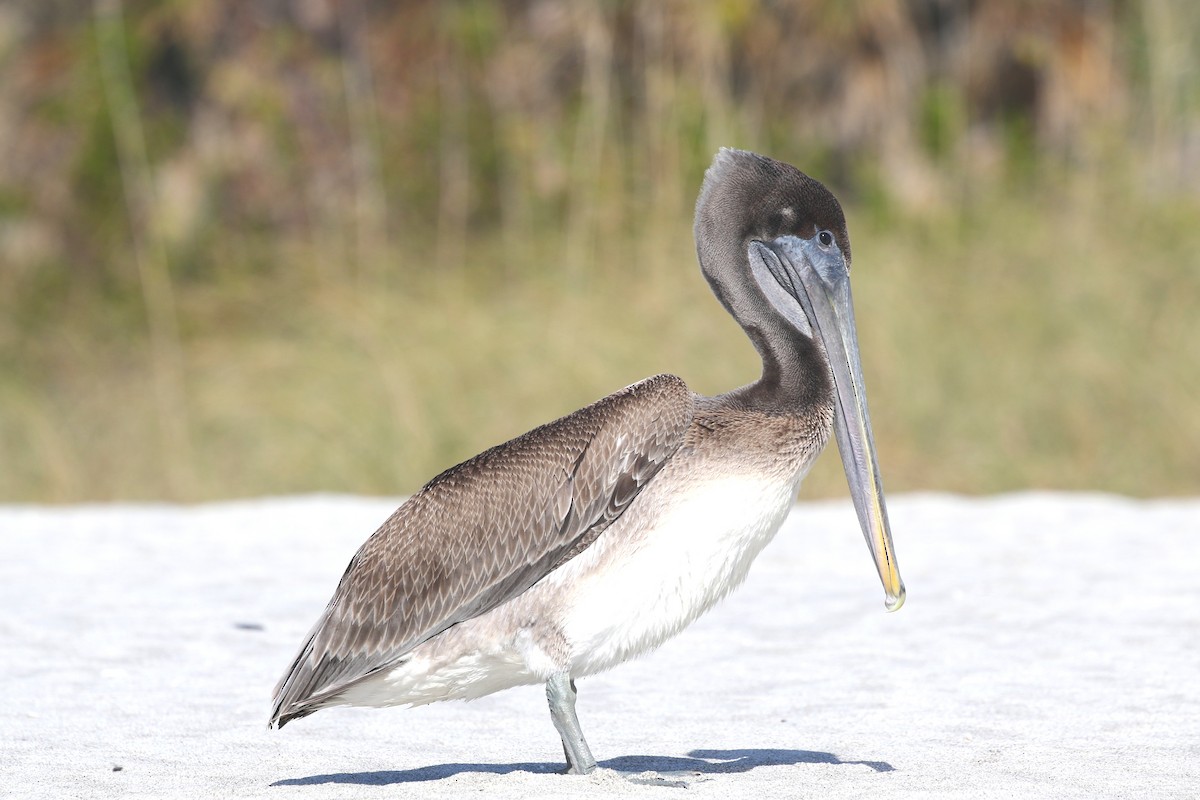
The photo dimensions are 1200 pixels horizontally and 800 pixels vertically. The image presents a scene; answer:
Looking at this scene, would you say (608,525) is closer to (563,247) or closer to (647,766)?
(647,766)

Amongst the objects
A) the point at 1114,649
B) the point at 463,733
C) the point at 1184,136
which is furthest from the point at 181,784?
the point at 1184,136

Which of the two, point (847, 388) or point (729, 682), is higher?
point (847, 388)

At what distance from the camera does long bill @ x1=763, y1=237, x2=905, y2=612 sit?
381cm

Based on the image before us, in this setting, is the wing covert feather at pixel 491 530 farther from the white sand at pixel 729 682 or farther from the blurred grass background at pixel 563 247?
the blurred grass background at pixel 563 247

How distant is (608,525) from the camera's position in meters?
3.76

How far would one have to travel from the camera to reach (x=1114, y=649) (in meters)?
5.25

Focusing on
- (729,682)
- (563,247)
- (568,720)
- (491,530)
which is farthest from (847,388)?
(563,247)

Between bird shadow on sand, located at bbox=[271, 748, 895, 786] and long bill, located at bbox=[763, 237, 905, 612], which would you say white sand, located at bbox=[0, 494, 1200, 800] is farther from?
long bill, located at bbox=[763, 237, 905, 612]

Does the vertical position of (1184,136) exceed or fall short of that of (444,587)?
it exceeds it

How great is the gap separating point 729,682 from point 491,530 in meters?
1.47

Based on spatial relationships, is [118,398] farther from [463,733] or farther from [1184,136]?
[1184,136]

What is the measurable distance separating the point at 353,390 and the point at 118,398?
5.23 ft

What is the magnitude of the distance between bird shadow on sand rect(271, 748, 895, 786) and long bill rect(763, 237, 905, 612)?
1.65ft

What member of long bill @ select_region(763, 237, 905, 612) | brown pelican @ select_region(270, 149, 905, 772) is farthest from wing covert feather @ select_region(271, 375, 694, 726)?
long bill @ select_region(763, 237, 905, 612)
